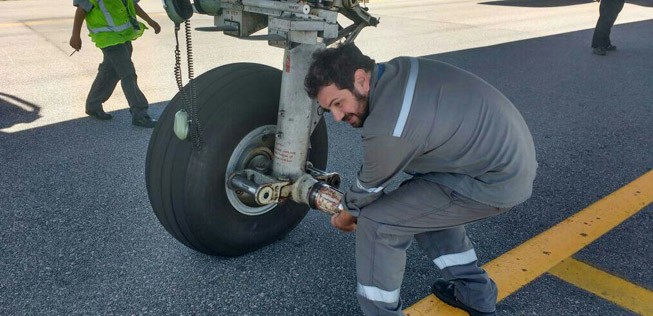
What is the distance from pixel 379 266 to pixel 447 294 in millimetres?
559

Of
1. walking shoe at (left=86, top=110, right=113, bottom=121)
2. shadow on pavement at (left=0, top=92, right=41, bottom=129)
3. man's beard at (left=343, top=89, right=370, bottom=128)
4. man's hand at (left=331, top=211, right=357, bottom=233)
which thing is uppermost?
man's beard at (left=343, top=89, right=370, bottom=128)

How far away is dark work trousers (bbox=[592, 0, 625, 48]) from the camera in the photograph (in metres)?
7.44

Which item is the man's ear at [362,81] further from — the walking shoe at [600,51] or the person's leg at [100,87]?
the walking shoe at [600,51]

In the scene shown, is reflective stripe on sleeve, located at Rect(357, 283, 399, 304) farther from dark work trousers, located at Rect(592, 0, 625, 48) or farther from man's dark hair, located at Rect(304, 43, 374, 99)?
dark work trousers, located at Rect(592, 0, 625, 48)

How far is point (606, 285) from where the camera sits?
102 inches

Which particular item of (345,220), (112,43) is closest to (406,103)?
(345,220)

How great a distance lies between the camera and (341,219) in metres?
2.20

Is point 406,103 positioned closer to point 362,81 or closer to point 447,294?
point 362,81

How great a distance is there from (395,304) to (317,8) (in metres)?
1.24

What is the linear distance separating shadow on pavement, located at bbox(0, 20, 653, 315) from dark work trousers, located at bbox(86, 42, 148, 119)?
0.19 meters

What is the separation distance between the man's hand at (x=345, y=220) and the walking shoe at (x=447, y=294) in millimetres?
547

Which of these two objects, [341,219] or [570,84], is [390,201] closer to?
[341,219]

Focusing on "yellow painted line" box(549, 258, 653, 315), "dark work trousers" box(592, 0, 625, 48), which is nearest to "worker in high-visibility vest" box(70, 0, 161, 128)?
"yellow painted line" box(549, 258, 653, 315)

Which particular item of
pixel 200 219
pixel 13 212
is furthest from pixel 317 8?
pixel 13 212
